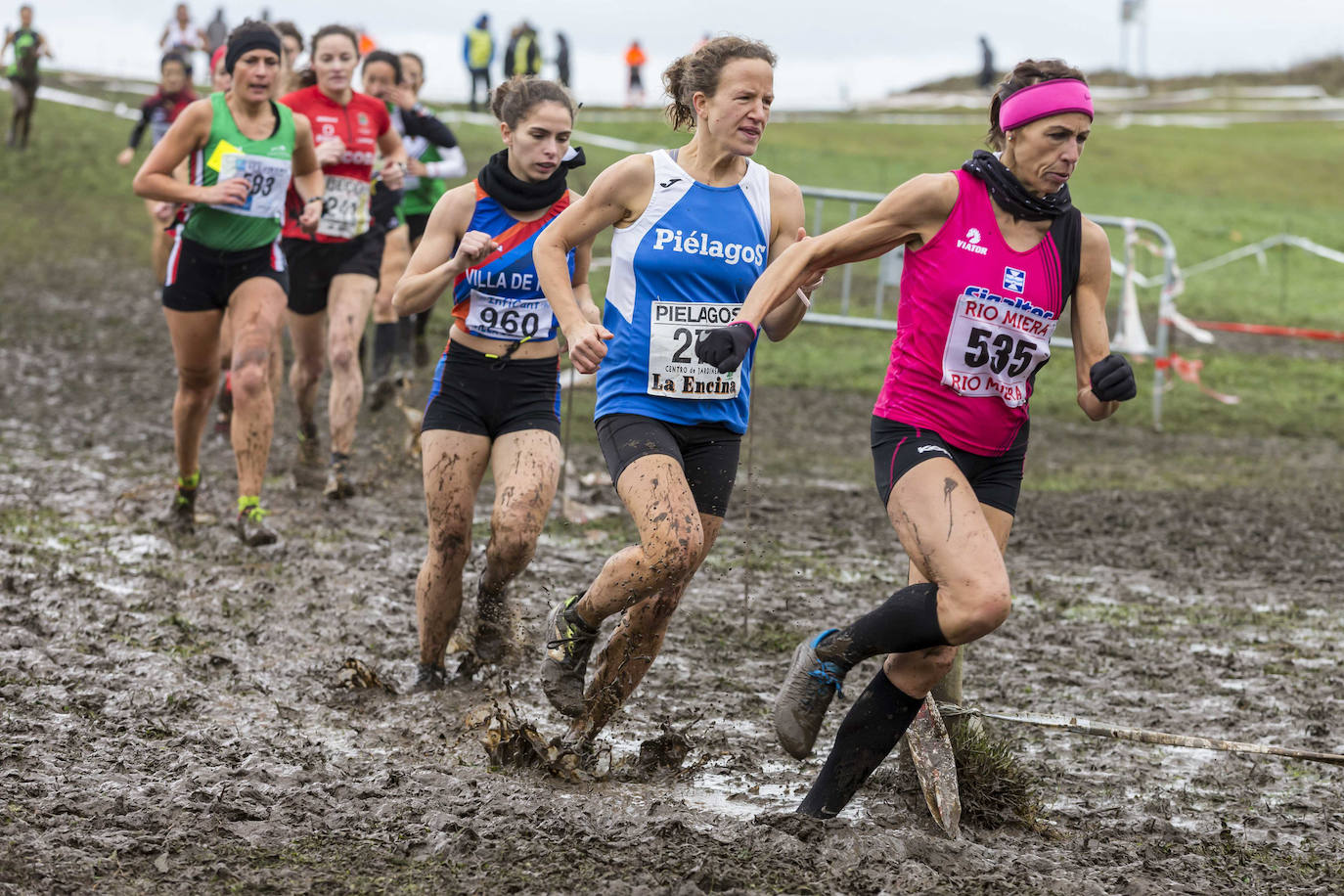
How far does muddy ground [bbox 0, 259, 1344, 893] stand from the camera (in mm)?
3949

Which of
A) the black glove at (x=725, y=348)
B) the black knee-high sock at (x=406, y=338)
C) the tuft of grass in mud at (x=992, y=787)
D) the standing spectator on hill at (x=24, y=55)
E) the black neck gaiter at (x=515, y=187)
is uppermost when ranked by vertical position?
the standing spectator on hill at (x=24, y=55)

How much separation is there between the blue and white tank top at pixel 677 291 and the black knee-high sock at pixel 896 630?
0.92 metres

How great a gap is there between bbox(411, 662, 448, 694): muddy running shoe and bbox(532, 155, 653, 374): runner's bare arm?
170 centimetres

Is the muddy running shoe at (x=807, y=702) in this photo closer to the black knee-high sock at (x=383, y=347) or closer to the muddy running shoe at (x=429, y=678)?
the muddy running shoe at (x=429, y=678)

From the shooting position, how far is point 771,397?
15016mm

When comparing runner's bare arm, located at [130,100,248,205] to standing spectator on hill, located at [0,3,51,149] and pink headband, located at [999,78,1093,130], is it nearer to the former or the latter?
pink headband, located at [999,78,1093,130]

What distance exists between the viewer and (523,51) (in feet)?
103

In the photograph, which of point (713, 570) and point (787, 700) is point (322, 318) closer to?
point (713, 570)

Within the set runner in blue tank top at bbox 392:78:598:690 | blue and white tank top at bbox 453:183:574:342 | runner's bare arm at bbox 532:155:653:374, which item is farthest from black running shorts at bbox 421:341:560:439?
→ runner's bare arm at bbox 532:155:653:374

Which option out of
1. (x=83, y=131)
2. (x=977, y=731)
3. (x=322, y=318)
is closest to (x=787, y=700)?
(x=977, y=731)

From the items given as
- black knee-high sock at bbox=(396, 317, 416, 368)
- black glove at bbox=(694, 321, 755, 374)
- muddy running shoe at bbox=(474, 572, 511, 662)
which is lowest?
muddy running shoe at bbox=(474, 572, 511, 662)

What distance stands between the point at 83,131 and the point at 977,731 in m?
27.5

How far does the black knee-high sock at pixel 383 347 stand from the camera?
11.4m

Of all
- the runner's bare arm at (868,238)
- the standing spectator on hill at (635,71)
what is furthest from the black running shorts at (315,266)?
the standing spectator on hill at (635,71)
